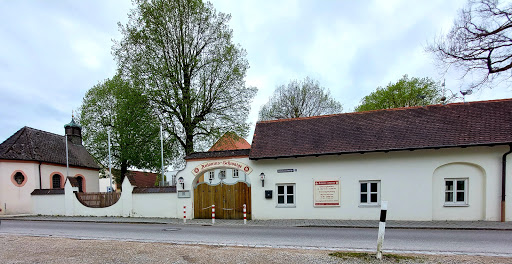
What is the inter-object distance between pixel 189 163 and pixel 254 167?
3590 mm

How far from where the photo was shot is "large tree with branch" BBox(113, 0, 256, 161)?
20.1 meters

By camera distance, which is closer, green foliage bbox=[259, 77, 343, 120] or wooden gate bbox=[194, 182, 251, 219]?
wooden gate bbox=[194, 182, 251, 219]

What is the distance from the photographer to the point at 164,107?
2088cm

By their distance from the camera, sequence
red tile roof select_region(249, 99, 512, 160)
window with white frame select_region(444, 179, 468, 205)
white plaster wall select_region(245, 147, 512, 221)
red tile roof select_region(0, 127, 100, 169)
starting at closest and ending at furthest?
white plaster wall select_region(245, 147, 512, 221), red tile roof select_region(249, 99, 512, 160), window with white frame select_region(444, 179, 468, 205), red tile roof select_region(0, 127, 100, 169)

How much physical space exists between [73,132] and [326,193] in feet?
86.6

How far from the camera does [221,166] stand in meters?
14.2

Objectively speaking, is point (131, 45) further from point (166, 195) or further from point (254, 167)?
point (254, 167)

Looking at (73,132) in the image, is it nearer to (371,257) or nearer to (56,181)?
(56,181)

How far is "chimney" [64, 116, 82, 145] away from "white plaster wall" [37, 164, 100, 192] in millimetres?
3875

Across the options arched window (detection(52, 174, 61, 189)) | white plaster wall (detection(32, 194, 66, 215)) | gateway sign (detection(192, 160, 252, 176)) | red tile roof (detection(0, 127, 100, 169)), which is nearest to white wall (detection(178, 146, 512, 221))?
gateway sign (detection(192, 160, 252, 176))

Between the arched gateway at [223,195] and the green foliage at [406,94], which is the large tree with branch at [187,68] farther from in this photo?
the green foliage at [406,94]

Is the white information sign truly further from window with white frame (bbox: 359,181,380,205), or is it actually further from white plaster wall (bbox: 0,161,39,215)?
white plaster wall (bbox: 0,161,39,215)

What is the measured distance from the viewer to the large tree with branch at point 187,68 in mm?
20062

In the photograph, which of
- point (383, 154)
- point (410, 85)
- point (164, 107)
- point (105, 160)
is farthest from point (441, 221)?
point (105, 160)
